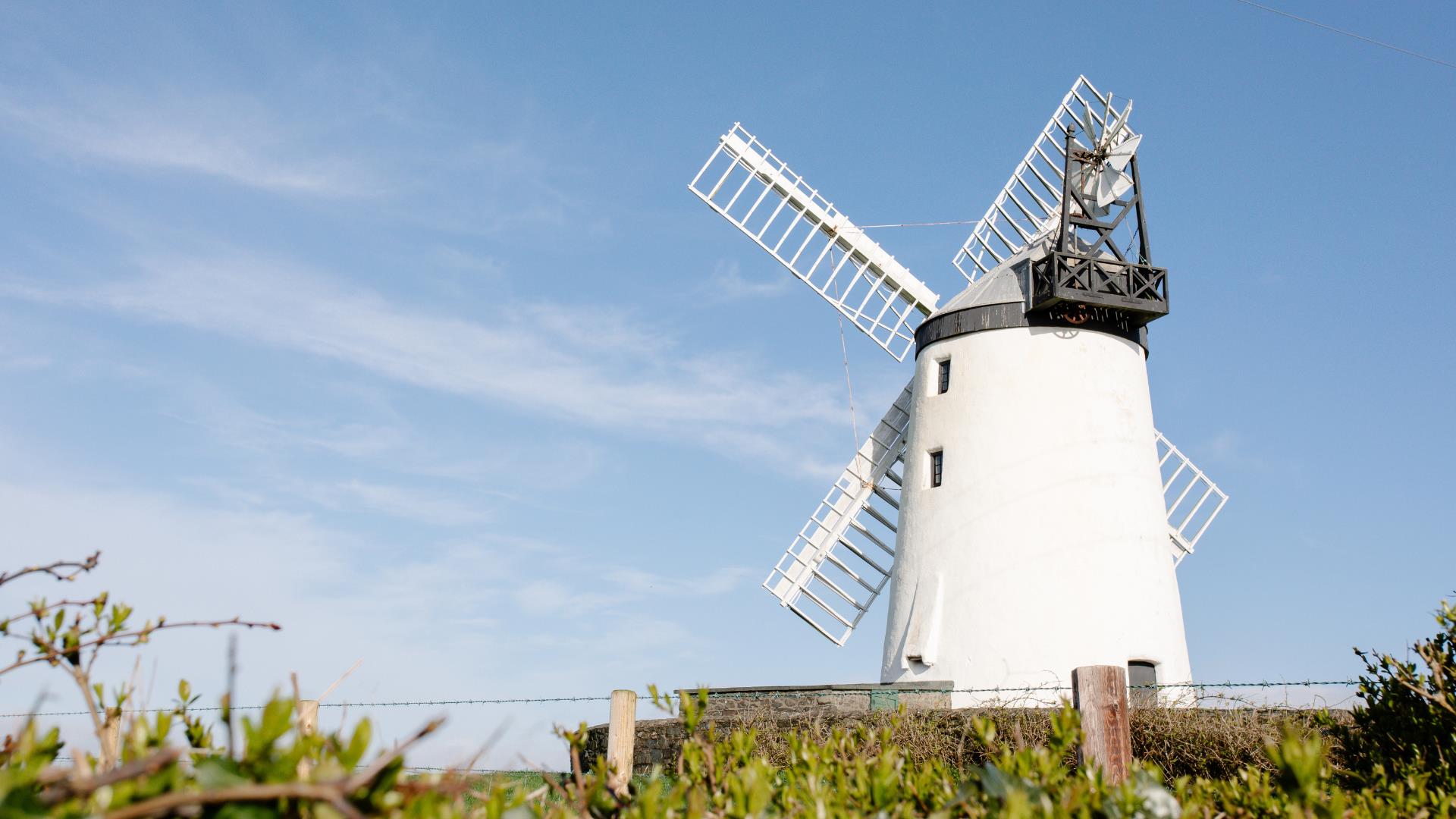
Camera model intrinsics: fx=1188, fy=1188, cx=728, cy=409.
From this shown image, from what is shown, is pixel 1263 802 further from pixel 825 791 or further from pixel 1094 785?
pixel 825 791

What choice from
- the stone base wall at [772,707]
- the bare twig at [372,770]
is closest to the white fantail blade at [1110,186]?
the stone base wall at [772,707]

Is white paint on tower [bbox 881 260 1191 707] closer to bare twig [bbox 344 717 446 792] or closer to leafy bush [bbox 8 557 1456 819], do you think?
leafy bush [bbox 8 557 1456 819]

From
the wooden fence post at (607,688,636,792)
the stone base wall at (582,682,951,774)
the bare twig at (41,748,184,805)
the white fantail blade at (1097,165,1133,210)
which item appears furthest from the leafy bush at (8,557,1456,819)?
the white fantail blade at (1097,165,1133,210)

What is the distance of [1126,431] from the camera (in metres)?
15.0

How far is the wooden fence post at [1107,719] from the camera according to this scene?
5.74 metres

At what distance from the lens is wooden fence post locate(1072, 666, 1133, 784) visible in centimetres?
574

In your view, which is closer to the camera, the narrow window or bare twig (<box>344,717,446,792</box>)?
bare twig (<box>344,717,446,792</box>)

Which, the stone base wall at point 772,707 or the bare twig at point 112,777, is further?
the stone base wall at point 772,707

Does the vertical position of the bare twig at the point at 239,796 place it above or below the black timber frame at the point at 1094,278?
below

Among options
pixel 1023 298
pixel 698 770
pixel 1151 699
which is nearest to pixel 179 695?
pixel 698 770

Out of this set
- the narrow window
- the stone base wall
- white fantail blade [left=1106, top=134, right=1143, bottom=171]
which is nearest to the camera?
the stone base wall

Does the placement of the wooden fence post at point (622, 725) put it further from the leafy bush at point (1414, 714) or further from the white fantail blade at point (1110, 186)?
the white fantail blade at point (1110, 186)

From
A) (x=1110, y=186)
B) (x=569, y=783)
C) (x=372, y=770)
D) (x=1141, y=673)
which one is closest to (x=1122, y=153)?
(x=1110, y=186)

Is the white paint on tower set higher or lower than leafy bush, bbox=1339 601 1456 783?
higher
